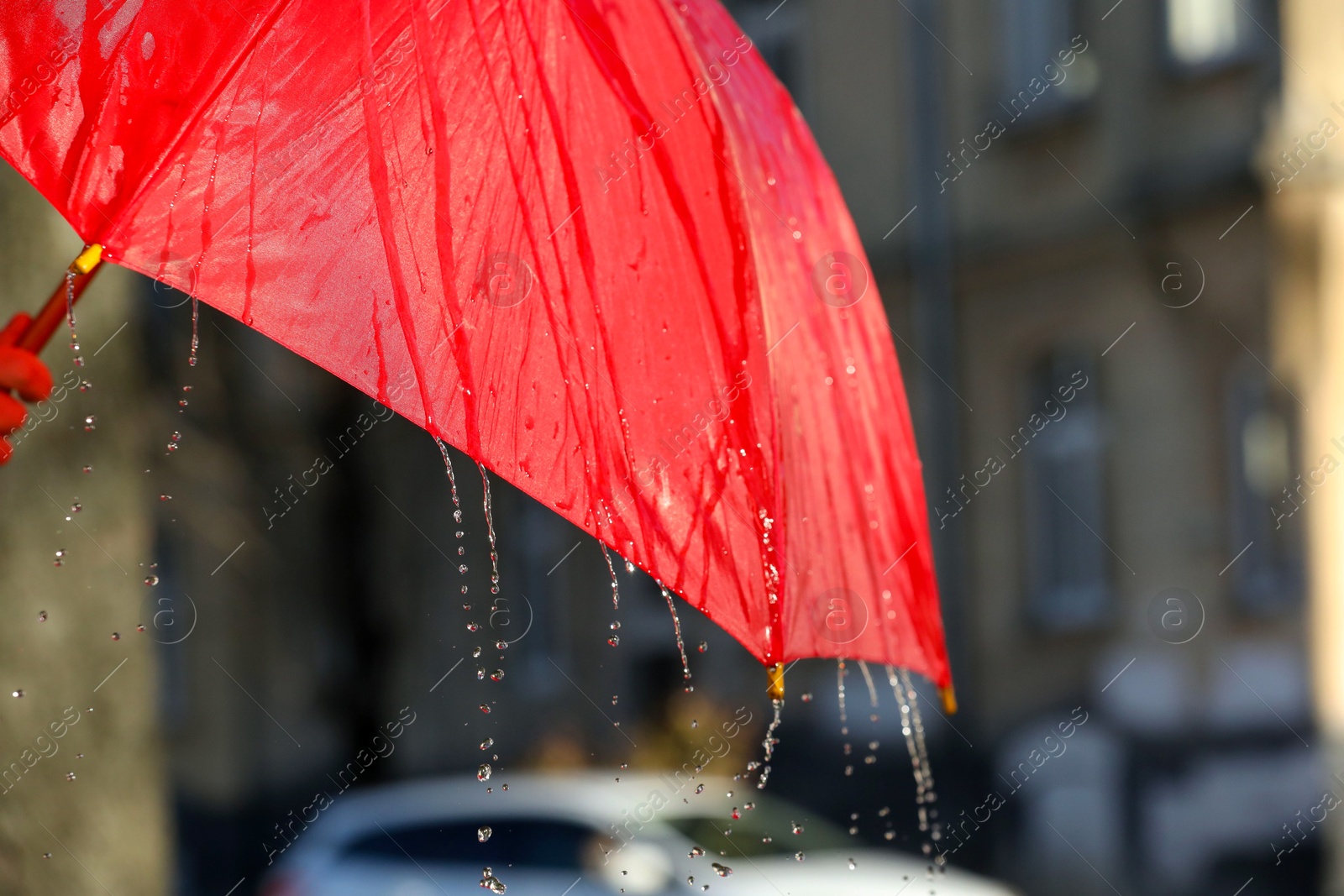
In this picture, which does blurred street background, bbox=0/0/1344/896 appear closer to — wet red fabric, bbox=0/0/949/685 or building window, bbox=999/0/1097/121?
building window, bbox=999/0/1097/121

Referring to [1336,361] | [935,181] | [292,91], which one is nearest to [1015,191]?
[935,181]

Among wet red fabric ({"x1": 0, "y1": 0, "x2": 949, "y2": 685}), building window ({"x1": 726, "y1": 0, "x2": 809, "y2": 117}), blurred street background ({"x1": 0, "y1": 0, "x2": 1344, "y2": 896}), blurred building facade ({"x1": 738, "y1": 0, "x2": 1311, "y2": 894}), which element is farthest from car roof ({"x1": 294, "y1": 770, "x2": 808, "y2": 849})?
building window ({"x1": 726, "y1": 0, "x2": 809, "y2": 117})

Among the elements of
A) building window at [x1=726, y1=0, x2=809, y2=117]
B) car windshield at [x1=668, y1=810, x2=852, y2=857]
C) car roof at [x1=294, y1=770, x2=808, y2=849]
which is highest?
building window at [x1=726, y1=0, x2=809, y2=117]

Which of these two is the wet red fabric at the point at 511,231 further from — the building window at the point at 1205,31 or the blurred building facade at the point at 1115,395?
the building window at the point at 1205,31

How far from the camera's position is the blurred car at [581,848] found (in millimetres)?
6738

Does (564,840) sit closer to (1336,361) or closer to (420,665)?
(1336,361)

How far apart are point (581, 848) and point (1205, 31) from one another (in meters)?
7.91

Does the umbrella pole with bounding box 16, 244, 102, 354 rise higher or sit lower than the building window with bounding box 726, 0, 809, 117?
lower

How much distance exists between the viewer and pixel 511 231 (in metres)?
1.74

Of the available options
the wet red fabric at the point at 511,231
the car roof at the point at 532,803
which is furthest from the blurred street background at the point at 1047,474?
the wet red fabric at the point at 511,231

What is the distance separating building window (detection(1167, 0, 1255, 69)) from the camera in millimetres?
10703

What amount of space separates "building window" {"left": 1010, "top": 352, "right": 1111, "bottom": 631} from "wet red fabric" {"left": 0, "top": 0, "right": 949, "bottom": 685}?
10.1m

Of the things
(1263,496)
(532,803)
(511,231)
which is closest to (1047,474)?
(1263,496)

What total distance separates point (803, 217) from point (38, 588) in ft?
8.18
